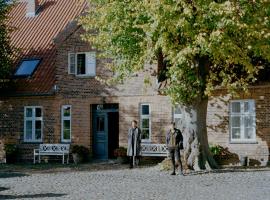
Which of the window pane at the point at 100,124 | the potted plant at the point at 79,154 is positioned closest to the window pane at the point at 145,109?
the window pane at the point at 100,124

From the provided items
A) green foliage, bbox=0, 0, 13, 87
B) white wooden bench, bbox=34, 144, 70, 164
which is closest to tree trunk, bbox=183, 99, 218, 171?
white wooden bench, bbox=34, 144, 70, 164

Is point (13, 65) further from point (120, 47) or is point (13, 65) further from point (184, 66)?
point (184, 66)

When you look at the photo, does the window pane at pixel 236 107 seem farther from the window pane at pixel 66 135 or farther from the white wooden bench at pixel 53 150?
the window pane at pixel 66 135

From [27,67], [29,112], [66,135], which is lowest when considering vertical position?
[66,135]

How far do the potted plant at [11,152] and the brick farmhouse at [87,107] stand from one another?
47cm

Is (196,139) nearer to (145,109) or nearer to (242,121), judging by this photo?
(242,121)

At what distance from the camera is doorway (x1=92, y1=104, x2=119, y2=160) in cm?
2952

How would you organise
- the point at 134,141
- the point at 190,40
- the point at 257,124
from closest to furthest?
the point at 190,40, the point at 134,141, the point at 257,124

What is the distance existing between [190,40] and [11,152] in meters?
13.9

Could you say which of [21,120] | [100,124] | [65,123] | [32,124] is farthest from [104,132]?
[21,120]

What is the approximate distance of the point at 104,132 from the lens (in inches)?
1164

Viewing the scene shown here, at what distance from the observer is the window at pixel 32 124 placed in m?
31.0

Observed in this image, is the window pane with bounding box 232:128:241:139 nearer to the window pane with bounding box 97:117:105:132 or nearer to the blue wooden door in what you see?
the blue wooden door

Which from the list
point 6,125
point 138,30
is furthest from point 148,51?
point 6,125
